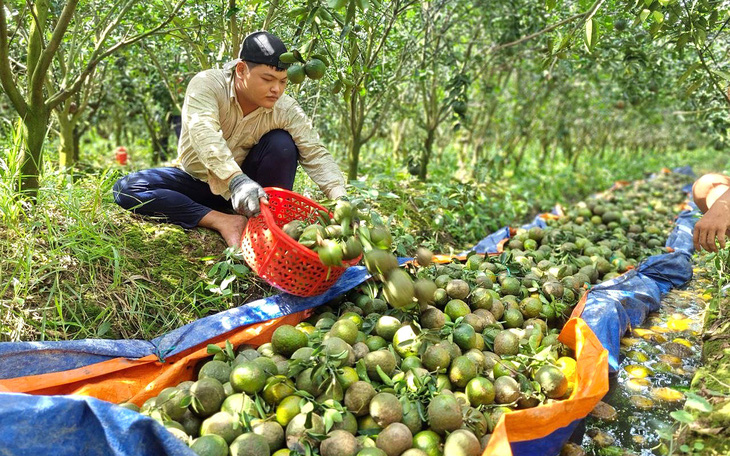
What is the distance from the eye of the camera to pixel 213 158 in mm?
2746

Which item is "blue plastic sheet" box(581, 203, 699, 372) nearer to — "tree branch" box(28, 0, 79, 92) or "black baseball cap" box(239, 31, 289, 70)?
"black baseball cap" box(239, 31, 289, 70)

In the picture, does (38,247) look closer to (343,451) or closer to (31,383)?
(31,383)

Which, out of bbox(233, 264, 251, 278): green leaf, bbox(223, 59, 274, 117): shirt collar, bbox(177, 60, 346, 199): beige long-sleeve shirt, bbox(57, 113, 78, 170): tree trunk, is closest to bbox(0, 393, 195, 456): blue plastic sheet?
bbox(233, 264, 251, 278): green leaf

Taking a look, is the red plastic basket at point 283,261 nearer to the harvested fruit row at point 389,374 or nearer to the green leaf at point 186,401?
the harvested fruit row at point 389,374

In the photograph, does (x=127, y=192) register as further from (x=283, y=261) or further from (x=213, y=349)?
(x=213, y=349)

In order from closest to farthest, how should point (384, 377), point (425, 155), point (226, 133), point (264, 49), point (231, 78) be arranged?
point (384, 377) → point (264, 49) → point (231, 78) → point (226, 133) → point (425, 155)

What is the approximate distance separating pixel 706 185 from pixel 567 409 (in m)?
2.20

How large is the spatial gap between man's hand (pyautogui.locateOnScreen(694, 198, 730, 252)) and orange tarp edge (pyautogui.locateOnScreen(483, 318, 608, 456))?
94 cm

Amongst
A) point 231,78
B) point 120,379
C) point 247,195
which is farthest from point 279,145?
point 120,379

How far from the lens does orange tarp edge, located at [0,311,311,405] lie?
2068 mm

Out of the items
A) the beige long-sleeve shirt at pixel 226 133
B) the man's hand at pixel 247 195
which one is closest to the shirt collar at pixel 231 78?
the beige long-sleeve shirt at pixel 226 133

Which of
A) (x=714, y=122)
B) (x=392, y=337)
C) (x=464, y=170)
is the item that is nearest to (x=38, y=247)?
(x=392, y=337)

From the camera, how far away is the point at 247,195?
2.58 m

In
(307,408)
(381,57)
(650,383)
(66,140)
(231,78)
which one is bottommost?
(650,383)
